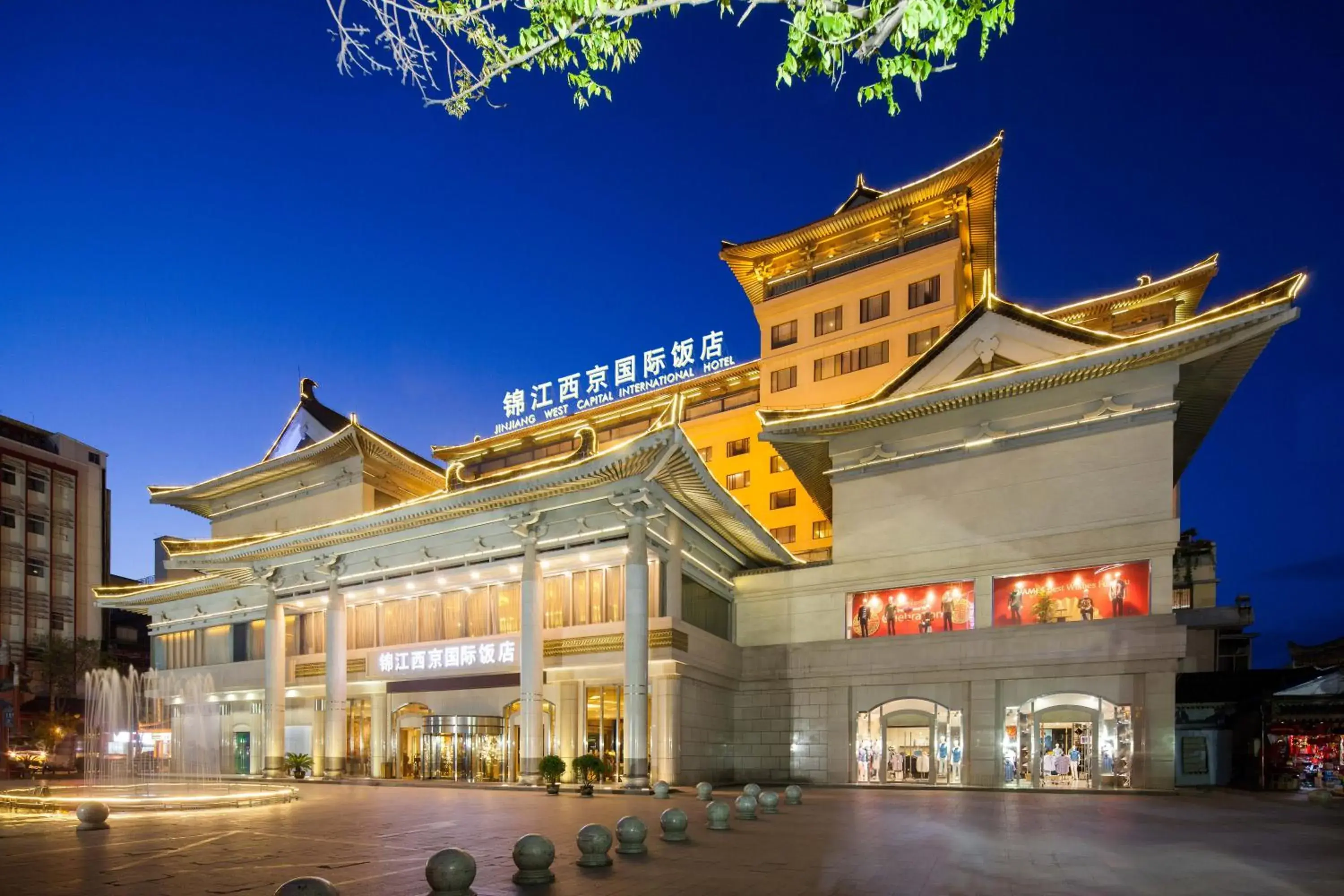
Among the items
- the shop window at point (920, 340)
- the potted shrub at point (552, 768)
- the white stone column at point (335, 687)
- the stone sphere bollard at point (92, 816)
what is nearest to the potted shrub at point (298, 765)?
the white stone column at point (335, 687)

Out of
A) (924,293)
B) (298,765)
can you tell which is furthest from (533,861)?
(924,293)

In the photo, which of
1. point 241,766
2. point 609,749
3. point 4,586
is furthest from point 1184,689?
point 4,586

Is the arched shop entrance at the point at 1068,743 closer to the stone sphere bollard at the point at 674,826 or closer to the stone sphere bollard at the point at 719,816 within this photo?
the stone sphere bollard at the point at 719,816

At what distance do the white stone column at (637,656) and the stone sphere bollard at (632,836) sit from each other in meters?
12.8

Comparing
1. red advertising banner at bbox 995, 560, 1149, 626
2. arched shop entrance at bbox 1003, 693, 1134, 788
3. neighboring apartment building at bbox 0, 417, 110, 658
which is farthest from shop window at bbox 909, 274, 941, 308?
neighboring apartment building at bbox 0, 417, 110, 658

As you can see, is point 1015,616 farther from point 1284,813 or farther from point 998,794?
point 1284,813

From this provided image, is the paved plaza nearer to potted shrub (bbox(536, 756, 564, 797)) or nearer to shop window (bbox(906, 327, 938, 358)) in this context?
potted shrub (bbox(536, 756, 564, 797))

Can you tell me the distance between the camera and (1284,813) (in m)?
18.0

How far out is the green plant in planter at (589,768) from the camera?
2402cm

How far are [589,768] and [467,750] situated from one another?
6239 millimetres

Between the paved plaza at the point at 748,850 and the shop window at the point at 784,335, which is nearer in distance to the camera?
the paved plaza at the point at 748,850

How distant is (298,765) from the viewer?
30.6 meters

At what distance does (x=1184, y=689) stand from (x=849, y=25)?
111 ft

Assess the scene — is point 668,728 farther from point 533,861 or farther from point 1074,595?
point 533,861
